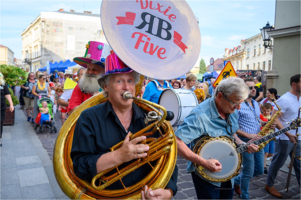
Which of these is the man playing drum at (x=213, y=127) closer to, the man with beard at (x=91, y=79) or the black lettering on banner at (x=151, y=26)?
the black lettering on banner at (x=151, y=26)

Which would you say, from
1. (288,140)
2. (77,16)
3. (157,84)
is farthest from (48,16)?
(288,140)

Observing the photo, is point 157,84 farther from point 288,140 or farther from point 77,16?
point 77,16

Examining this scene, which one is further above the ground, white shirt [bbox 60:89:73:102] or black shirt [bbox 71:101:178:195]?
white shirt [bbox 60:89:73:102]

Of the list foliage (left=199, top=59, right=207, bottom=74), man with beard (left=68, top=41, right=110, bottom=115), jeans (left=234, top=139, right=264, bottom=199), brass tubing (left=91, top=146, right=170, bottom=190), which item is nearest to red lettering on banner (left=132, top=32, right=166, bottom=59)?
brass tubing (left=91, top=146, right=170, bottom=190)

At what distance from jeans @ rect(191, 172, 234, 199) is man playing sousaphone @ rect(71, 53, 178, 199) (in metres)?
0.79

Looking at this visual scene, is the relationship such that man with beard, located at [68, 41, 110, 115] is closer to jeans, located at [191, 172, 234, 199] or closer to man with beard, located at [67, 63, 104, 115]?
man with beard, located at [67, 63, 104, 115]

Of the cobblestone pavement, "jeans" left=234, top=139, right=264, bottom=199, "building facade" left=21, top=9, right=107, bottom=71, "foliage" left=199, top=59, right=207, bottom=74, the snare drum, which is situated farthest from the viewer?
"foliage" left=199, top=59, right=207, bottom=74

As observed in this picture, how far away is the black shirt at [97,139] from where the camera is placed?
4.66 feet

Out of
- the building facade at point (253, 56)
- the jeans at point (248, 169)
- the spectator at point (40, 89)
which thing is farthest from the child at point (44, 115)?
the building facade at point (253, 56)

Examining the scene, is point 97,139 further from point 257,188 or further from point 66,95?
point 257,188

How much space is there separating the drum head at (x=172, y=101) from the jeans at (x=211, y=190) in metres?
2.40

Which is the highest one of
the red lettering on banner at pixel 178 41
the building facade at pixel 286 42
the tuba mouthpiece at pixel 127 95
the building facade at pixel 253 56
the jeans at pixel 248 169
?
the building facade at pixel 253 56

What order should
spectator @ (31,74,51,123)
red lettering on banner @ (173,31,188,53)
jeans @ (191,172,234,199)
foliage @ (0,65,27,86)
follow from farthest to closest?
foliage @ (0,65,27,86), spectator @ (31,74,51,123), jeans @ (191,172,234,199), red lettering on banner @ (173,31,188,53)

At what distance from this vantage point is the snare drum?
15.5 feet
